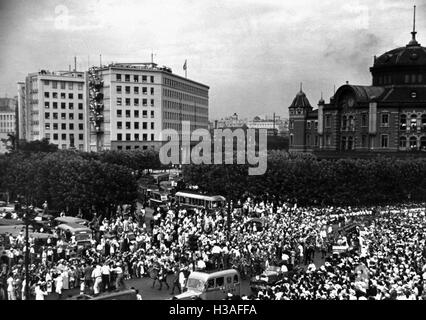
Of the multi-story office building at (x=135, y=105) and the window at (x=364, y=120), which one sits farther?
the window at (x=364, y=120)

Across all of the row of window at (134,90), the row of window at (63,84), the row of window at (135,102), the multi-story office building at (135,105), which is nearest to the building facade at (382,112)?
the multi-story office building at (135,105)

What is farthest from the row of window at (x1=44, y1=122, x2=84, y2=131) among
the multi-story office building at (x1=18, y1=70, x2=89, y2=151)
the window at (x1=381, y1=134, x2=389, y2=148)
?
the window at (x1=381, y1=134, x2=389, y2=148)

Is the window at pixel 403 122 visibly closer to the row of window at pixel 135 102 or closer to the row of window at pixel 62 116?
the row of window at pixel 135 102

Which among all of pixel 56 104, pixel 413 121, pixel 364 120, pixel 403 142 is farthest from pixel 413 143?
pixel 56 104

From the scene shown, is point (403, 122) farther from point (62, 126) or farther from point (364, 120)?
point (62, 126)

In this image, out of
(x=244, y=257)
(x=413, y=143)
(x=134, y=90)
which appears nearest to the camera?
(x=244, y=257)

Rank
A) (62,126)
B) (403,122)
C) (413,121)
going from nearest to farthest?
(62,126), (403,122), (413,121)
